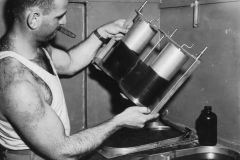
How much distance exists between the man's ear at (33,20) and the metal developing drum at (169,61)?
1.99 ft

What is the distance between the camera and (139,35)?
1.49 metres

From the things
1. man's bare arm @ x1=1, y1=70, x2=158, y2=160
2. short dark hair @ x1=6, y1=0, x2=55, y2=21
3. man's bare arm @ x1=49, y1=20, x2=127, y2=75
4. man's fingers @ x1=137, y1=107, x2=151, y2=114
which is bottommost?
→ man's bare arm @ x1=1, y1=70, x2=158, y2=160

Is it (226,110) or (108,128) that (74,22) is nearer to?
(108,128)

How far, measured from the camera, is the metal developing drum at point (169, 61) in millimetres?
1363

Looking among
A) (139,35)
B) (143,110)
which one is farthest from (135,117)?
(139,35)

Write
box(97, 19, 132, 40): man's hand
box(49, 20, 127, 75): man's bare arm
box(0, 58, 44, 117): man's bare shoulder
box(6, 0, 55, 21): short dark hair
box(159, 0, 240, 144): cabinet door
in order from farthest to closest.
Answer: box(49, 20, 127, 75): man's bare arm, box(97, 19, 132, 40): man's hand, box(159, 0, 240, 144): cabinet door, box(6, 0, 55, 21): short dark hair, box(0, 58, 44, 117): man's bare shoulder

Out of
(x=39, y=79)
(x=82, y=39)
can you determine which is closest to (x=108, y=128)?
(x=39, y=79)

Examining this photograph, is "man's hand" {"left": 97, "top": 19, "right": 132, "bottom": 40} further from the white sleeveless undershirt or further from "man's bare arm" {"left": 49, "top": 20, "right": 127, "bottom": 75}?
the white sleeveless undershirt

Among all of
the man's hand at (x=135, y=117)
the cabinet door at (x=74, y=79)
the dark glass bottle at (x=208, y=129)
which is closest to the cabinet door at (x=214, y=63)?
the dark glass bottle at (x=208, y=129)

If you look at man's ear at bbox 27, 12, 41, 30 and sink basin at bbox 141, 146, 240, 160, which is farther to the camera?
sink basin at bbox 141, 146, 240, 160

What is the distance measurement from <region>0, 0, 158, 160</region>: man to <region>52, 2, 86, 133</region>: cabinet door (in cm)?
48

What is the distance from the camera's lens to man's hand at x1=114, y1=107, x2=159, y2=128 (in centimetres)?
142

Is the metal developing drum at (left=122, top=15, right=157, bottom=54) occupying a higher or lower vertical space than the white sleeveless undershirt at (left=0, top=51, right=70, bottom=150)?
higher

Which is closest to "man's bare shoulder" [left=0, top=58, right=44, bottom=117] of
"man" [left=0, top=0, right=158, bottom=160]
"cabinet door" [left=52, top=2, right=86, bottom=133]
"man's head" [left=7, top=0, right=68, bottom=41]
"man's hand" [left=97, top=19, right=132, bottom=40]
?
"man" [left=0, top=0, right=158, bottom=160]
